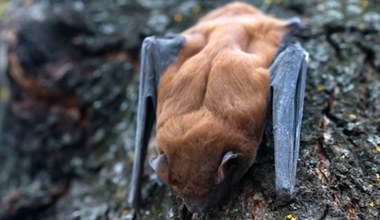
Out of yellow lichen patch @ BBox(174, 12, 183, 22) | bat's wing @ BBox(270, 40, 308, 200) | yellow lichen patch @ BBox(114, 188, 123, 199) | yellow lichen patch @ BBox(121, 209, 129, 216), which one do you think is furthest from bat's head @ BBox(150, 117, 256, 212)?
yellow lichen patch @ BBox(174, 12, 183, 22)

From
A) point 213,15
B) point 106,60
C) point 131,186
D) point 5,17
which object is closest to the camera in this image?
point 131,186

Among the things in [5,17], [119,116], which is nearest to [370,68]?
[119,116]

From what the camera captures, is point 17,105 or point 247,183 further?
point 17,105

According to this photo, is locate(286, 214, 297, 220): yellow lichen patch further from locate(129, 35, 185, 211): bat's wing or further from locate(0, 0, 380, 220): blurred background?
locate(129, 35, 185, 211): bat's wing

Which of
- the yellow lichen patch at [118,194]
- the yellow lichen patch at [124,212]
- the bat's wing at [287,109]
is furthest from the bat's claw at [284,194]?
the yellow lichen patch at [118,194]

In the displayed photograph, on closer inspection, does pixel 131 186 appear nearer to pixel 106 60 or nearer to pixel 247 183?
pixel 247 183

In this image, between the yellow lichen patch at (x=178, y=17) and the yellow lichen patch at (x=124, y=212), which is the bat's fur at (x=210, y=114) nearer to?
the yellow lichen patch at (x=124, y=212)

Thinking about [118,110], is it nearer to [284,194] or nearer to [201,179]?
[201,179]
